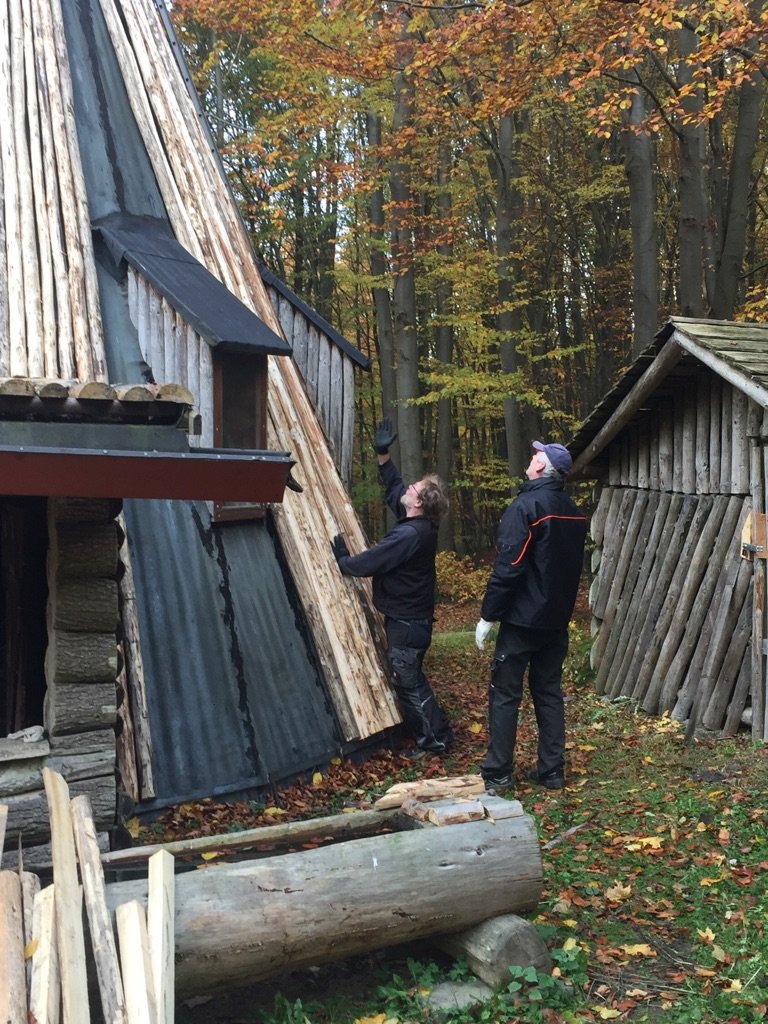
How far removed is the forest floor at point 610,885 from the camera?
4160mm

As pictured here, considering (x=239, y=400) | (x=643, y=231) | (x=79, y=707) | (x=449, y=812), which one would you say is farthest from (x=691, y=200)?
(x=79, y=707)

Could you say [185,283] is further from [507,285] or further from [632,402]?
[507,285]

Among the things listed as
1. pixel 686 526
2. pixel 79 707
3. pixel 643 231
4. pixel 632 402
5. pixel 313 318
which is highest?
pixel 643 231

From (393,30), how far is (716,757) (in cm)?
1144

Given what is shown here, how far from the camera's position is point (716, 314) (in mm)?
12703

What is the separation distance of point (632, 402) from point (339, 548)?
3.21m

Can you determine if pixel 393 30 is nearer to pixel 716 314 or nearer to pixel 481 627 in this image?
pixel 716 314

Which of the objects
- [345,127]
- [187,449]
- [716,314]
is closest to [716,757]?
[187,449]

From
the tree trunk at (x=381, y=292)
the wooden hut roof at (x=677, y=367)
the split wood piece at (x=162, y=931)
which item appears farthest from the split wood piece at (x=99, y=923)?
the tree trunk at (x=381, y=292)

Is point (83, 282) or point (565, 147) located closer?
point (83, 282)

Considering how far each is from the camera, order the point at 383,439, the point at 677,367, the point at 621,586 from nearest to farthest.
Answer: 1. the point at 383,439
2. the point at 677,367
3. the point at 621,586

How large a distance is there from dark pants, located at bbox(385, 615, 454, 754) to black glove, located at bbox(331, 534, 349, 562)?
0.65m

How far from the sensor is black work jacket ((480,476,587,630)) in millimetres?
6453

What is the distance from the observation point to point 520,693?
262 inches
